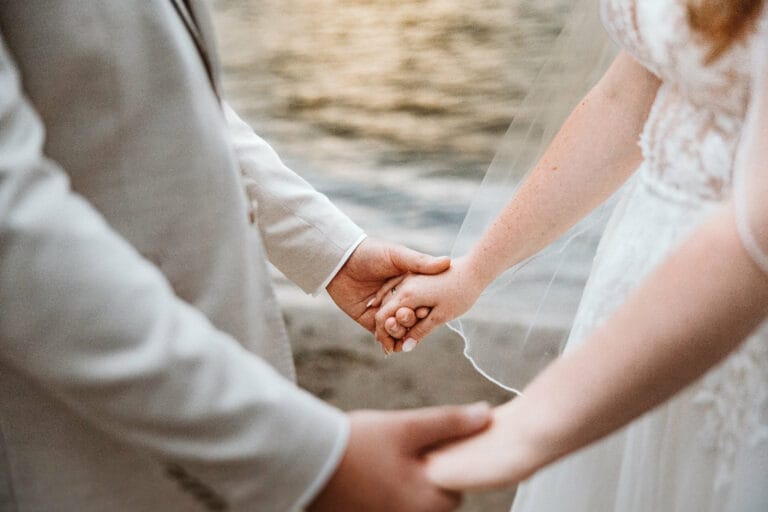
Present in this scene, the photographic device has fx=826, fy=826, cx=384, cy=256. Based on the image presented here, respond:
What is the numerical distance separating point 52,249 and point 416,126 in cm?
304

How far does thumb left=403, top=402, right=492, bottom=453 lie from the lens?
682 mm

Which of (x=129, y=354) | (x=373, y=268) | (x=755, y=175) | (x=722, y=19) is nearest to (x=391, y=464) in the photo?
(x=129, y=354)

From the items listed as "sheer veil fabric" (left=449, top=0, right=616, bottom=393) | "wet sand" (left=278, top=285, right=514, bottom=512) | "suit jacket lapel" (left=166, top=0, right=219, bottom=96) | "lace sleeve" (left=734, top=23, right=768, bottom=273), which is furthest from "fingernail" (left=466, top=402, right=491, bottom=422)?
"wet sand" (left=278, top=285, right=514, bottom=512)

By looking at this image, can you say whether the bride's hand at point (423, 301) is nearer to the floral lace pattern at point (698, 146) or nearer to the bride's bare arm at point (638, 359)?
the floral lace pattern at point (698, 146)

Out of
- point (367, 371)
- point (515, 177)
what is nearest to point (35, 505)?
point (515, 177)

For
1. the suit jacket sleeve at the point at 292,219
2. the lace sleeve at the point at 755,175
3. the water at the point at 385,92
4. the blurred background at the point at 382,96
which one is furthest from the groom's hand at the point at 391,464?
the water at the point at 385,92

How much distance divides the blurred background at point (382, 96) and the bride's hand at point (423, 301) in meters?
1.36

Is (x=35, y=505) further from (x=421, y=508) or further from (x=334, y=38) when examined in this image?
(x=334, y=38)

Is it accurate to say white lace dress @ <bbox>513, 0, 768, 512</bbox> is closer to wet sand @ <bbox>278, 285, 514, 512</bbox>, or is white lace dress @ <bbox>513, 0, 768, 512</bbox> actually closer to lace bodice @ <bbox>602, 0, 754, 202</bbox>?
lace bodice @ <bbox>602, 0, 754, 202</bbox>

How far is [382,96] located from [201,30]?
3.01 meters

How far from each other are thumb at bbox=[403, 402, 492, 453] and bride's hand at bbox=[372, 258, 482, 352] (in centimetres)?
48

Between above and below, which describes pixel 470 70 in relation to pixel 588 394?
below

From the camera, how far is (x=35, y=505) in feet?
2.32

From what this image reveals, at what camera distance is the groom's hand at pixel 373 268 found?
1218 millimetres
